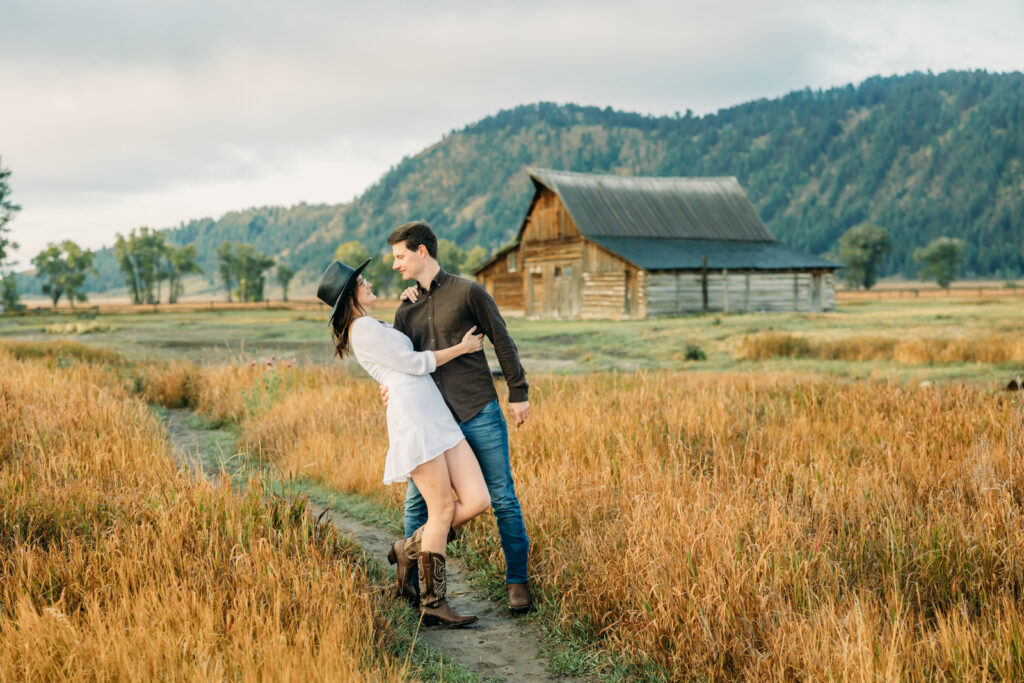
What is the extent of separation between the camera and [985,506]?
14.1 ft

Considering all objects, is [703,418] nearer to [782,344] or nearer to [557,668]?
[557,668]

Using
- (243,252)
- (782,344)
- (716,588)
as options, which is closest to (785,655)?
(716,588)

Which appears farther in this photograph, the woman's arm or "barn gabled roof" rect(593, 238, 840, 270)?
"barn gabled roof" rect(593, 238, 840, 270)

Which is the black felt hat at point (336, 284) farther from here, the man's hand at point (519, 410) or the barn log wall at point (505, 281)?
the barn log wall at point (505, 281)

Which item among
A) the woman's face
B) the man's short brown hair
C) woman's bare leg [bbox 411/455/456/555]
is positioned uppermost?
the man's short brown hair

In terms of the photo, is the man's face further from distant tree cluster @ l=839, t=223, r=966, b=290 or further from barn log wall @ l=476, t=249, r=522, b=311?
distant tree cluster @ l=839, t=223, r=966, b=290

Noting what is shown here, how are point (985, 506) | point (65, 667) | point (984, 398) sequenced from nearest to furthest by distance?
point (65, 667) < point (985, 506) < point (984, 398)

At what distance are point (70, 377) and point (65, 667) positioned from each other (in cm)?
1041

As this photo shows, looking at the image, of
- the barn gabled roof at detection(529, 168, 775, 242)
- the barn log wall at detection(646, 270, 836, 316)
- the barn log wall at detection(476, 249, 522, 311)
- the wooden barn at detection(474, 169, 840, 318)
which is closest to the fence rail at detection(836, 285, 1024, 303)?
the barn gabled roof at detection(529, 168, 775, 242)

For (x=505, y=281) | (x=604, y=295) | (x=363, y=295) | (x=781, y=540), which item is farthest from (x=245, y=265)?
(x=781, y=540)

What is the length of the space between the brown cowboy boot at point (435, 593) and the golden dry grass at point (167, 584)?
0.27 m

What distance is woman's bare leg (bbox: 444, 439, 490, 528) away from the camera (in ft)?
12.8

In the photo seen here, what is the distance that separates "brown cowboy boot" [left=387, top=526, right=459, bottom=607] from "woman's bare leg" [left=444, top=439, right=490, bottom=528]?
0.33 meters

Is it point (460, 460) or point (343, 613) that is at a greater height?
point (460, 460)
